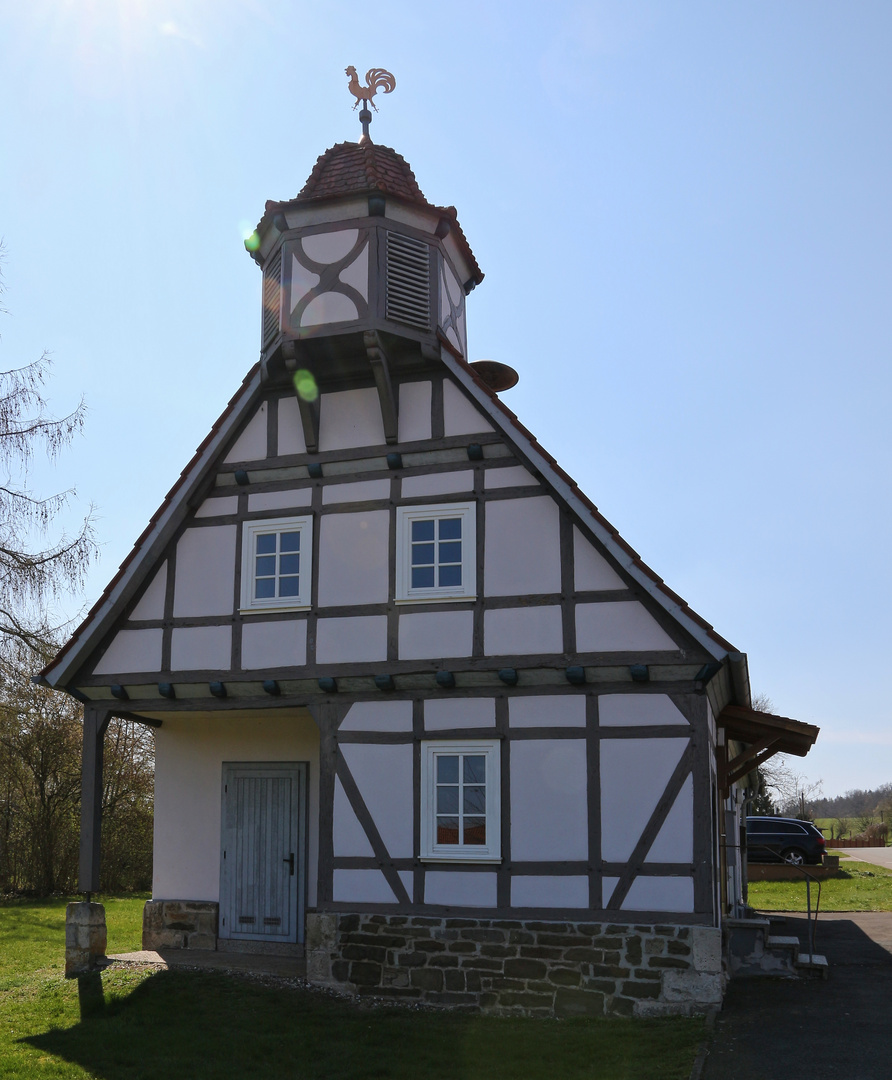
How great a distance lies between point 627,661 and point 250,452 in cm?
523

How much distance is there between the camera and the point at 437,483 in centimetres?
1178

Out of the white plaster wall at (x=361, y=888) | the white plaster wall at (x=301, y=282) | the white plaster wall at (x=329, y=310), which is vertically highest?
the white plaster wall at (x=301, y=282)

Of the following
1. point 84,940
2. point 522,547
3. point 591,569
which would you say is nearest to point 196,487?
point 522,547

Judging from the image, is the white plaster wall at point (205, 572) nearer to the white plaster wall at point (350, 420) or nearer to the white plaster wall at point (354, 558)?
the white plaster wall at point (354, 558)

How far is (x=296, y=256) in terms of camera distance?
40.9 ft

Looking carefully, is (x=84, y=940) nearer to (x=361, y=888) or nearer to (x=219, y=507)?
(x=361, y=888)

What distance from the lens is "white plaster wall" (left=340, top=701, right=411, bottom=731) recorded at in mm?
11344

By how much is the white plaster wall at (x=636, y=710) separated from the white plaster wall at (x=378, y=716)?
84.5 inches

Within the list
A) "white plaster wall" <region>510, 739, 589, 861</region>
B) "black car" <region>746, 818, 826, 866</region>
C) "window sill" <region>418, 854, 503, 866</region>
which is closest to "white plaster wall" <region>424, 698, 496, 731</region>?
"white plaster wall" <region>510, 739, 589, 861</region>

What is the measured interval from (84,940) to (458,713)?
4.95 meters

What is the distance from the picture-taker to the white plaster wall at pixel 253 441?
12.6 meters

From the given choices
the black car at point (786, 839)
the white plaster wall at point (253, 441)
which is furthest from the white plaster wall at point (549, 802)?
the black car at point (786, 839)

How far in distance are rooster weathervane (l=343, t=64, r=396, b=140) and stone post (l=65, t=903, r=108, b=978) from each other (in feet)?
34.4

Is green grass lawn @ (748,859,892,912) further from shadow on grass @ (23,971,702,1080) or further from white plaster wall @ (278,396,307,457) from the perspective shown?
white plaster wall @ (278,396,307,457)
